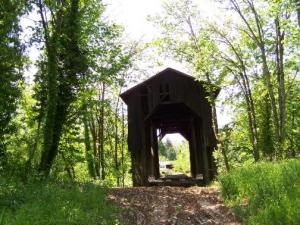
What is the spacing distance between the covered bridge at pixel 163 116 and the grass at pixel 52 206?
39.0ft

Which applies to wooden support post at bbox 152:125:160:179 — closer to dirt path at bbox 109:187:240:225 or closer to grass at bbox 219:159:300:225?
dirt path at bbox 109:187:240:225

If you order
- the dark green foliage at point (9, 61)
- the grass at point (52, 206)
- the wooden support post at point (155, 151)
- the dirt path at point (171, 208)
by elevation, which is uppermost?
the dark green foliage at point (9, 61)

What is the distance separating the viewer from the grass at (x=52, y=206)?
8.19 meters

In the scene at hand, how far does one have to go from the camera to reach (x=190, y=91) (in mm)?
23797

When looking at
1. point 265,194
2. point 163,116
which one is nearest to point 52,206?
point 265,194

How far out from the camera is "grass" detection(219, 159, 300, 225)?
7668 millimetres

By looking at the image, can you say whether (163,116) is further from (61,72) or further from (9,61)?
(9,61)

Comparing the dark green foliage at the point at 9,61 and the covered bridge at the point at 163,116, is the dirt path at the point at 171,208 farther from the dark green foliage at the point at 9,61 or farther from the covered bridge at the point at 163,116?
the covered bridge at the point at 163,116

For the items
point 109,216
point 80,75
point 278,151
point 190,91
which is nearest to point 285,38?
point 278,151

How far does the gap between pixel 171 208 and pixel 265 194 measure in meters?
3.20

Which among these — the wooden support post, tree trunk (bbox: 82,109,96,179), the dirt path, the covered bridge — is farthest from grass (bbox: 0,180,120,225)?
tree trunk (bbox: 82,109,96,179)

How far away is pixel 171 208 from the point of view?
11570mm

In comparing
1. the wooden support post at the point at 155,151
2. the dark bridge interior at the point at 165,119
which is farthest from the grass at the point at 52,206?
the wooden support post at the point at 155,151

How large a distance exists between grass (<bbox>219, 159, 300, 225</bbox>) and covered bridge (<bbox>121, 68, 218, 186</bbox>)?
10751mm
